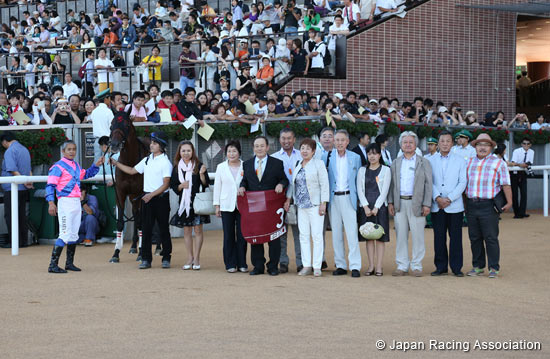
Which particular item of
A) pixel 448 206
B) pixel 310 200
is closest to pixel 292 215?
pixel 310 200

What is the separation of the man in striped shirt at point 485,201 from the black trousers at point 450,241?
0.18m

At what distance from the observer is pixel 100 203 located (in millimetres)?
15648

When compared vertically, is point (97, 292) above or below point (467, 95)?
below

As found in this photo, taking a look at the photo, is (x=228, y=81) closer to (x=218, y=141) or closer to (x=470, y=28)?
(x=218, y=141)

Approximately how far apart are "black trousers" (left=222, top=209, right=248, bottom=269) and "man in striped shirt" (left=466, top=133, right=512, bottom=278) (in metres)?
2.94

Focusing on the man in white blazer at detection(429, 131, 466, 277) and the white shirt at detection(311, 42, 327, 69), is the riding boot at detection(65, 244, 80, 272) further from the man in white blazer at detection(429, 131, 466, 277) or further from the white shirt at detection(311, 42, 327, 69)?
the white shirt at detection(311, 42, 327, 69)

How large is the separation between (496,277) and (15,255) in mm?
7334

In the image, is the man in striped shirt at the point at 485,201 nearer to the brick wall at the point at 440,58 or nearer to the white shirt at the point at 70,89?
the brick wall at the point at 440,58

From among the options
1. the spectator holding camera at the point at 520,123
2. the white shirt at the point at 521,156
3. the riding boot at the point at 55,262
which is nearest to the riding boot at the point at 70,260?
the riding boot at the point at 55,262

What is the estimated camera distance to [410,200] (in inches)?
435

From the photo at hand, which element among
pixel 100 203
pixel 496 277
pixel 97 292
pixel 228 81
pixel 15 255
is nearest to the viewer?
pixel 97 292

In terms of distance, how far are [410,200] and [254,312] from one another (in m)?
3.44

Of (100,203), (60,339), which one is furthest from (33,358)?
(100,203)

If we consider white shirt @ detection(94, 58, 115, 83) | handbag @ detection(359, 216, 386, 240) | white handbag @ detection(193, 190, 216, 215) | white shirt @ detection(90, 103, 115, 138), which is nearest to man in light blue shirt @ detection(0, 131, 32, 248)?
white shirt @ detection(90, 103, 115, 138)
